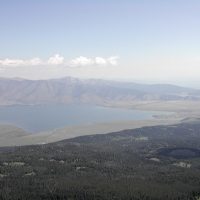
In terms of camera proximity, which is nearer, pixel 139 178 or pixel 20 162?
pixel 139 178

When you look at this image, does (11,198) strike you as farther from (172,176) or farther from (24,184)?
(172,176)

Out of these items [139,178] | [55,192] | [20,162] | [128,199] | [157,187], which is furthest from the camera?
[20,162]

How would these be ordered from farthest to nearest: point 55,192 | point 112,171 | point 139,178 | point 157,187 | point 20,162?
point 20,162 → point 112,171 → point 139,178 → point 157,187 → point 55,192

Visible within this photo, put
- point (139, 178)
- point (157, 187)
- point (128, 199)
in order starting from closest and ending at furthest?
point (128, 199) < point (157, 187) < point (139, 178)

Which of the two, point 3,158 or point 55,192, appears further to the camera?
point 3,158

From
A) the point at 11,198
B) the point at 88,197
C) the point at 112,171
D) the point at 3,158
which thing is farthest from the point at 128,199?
the point at 3,158

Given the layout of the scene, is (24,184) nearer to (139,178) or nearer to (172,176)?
(139,178)

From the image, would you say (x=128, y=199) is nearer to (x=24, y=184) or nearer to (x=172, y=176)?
(x=24, y=184)

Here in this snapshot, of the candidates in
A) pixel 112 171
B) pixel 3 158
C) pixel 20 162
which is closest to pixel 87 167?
pixel 112 171

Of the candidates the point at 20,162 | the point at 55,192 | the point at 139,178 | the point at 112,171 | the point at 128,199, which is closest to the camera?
the point at 128,199
